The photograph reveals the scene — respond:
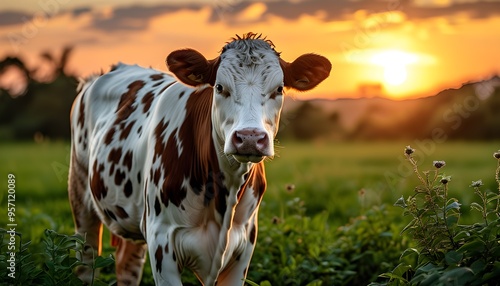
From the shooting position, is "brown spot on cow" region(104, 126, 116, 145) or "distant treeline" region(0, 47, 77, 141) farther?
"distant treeline" region(0, 47, 77, 141)

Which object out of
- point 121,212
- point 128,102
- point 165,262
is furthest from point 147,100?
point 165,262

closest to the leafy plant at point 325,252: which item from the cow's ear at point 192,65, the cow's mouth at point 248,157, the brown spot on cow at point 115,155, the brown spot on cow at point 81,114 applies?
the brown spot on cow at point 115,155

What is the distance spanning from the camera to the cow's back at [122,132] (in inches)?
248

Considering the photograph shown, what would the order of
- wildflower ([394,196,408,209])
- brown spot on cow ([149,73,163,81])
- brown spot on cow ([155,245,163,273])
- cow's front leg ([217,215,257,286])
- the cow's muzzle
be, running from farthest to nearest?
1. brown spot on cow ([149,73,163,81])
2. cow's front leg ([217,215,257,286])
3. brown spot on cow ([155,245,163,273])
4. wildflower ([394,196,408,209])
5. the cow's muzzle

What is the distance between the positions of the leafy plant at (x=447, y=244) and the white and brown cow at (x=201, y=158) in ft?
3.26

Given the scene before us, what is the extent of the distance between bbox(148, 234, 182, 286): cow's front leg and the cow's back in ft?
1.82

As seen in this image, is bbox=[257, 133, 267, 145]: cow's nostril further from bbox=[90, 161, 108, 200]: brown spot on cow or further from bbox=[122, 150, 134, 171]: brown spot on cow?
bbox=[90, 161, 108, 200]: brown spot on cow

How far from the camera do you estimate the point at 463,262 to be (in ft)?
15.5

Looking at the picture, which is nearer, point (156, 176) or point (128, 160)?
point (156, 176)

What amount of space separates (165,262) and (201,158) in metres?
0.75

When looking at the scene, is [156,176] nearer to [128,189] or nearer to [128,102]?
[128,189]

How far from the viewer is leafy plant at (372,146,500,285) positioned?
4.48 meters

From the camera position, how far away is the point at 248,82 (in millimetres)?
5129

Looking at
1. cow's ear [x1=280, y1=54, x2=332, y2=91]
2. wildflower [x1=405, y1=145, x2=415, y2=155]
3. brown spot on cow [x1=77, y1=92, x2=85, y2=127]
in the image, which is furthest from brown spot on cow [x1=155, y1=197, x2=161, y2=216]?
brown spot on cow [x1=77, y1=92, x2=85, y2=127]
